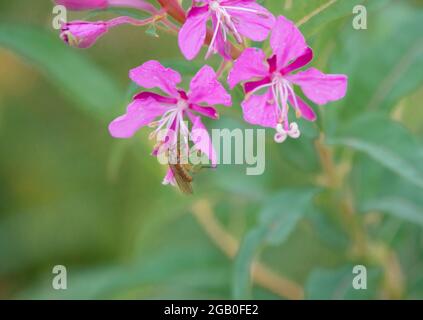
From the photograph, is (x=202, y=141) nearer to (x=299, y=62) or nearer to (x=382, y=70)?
(x=299, y=62)

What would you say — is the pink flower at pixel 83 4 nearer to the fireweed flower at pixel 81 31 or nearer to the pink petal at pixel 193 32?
the fireweed flower at pixel 81 31

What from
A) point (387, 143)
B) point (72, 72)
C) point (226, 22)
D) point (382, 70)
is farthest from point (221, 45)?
point (72, 72)

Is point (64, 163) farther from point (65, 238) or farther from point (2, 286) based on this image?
point (2, 286)

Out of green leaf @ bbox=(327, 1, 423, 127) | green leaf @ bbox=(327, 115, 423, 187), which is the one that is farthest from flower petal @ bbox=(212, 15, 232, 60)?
green leaf @ bbox=(327, 1, 423, 127)

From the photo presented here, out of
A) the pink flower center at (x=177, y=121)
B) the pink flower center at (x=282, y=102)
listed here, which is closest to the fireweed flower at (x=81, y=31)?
the pink flower center at (x=177, y=121)

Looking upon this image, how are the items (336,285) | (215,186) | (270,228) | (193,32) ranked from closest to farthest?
(193,32)
(270,228)
(336,285)
(215,186)

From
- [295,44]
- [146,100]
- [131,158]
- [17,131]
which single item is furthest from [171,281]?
[17,131]
